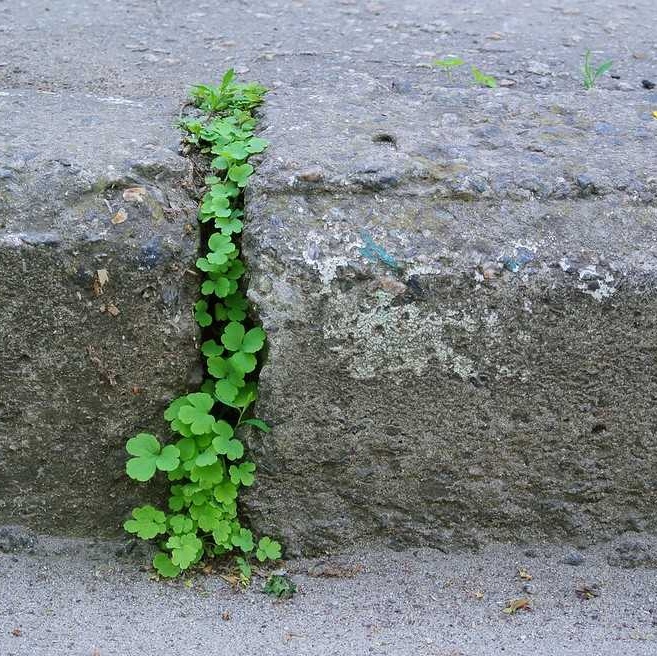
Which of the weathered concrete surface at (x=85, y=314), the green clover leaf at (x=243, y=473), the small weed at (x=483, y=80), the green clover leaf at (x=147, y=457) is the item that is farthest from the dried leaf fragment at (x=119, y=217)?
the small weed at (x=483, y=80)

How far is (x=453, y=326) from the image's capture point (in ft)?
5.26

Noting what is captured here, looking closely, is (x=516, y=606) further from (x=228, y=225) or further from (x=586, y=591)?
(x=228, y=225)

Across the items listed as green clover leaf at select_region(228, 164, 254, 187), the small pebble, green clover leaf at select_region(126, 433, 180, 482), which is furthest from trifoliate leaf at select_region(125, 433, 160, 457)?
the small pebble

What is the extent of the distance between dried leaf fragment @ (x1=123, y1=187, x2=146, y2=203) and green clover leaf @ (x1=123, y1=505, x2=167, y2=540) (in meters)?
0.56

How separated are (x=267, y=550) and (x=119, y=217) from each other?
0.67 meters

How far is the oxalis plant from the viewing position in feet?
5.37

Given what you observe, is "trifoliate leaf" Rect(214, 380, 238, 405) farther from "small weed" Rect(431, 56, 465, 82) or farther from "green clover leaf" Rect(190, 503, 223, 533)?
"small weed" Rect(431, 56, 465, 82)

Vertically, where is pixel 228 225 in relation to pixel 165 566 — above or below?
above

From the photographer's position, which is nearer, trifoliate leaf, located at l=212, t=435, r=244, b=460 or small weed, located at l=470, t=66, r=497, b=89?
trifoliate leaf, located at l=212, t=435, r=244, b=460

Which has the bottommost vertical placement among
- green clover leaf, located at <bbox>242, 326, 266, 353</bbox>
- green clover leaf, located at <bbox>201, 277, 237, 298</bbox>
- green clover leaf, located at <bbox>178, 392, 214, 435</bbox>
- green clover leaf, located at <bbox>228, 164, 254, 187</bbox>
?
green clover leaf, located at <bbox>178, 392, 214, 435</bbox>

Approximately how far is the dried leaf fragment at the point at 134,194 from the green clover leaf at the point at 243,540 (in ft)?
2.09

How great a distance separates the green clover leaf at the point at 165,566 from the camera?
5.57 ft

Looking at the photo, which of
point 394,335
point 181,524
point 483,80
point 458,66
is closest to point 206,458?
point 181,524

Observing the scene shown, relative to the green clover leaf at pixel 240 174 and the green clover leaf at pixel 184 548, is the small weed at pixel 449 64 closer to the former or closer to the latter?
the green clover leaf at pixel 240 174
